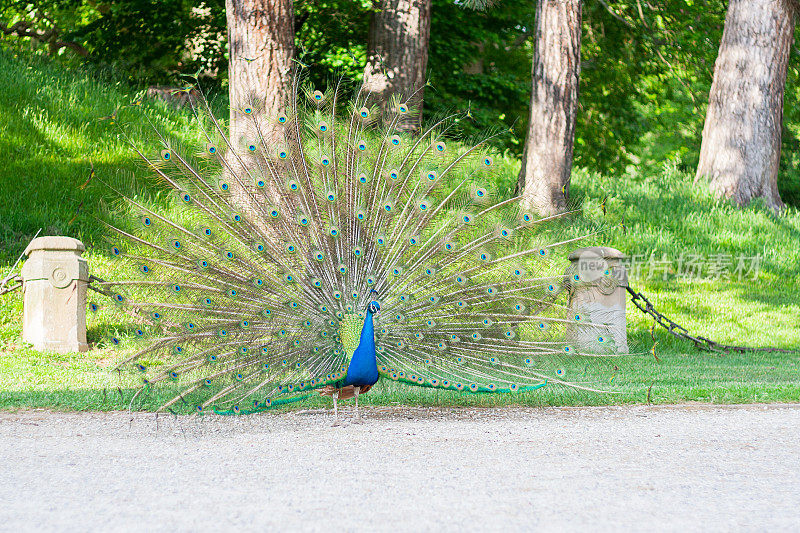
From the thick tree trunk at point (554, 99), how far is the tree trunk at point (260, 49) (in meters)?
3.79

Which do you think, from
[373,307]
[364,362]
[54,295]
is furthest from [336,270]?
[54,295]

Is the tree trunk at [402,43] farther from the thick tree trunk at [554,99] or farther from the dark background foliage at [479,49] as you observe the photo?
the thick tree trunk at [554,99]

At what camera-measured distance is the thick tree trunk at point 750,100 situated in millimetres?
14430

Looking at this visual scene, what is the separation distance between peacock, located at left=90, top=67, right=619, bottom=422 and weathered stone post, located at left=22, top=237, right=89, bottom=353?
3.16 metres

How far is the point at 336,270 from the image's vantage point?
6074 mm

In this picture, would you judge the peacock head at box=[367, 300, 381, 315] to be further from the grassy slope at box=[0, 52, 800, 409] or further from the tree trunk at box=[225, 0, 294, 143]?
the tree trunk at box=[225, 0, 294, 143]

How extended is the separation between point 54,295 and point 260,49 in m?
3.74

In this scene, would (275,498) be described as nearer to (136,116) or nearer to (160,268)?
(160,268)

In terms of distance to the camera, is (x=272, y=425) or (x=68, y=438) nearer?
(x=68, y=438)

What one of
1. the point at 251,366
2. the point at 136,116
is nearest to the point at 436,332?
the point at 251,366

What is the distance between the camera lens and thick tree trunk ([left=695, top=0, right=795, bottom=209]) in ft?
47.3

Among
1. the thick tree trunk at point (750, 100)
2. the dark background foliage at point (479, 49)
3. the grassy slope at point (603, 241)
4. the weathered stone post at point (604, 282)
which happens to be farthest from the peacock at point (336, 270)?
the thick tree trunk at point (750, 100)

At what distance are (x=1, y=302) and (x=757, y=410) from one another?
791 cm

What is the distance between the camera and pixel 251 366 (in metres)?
5.76
